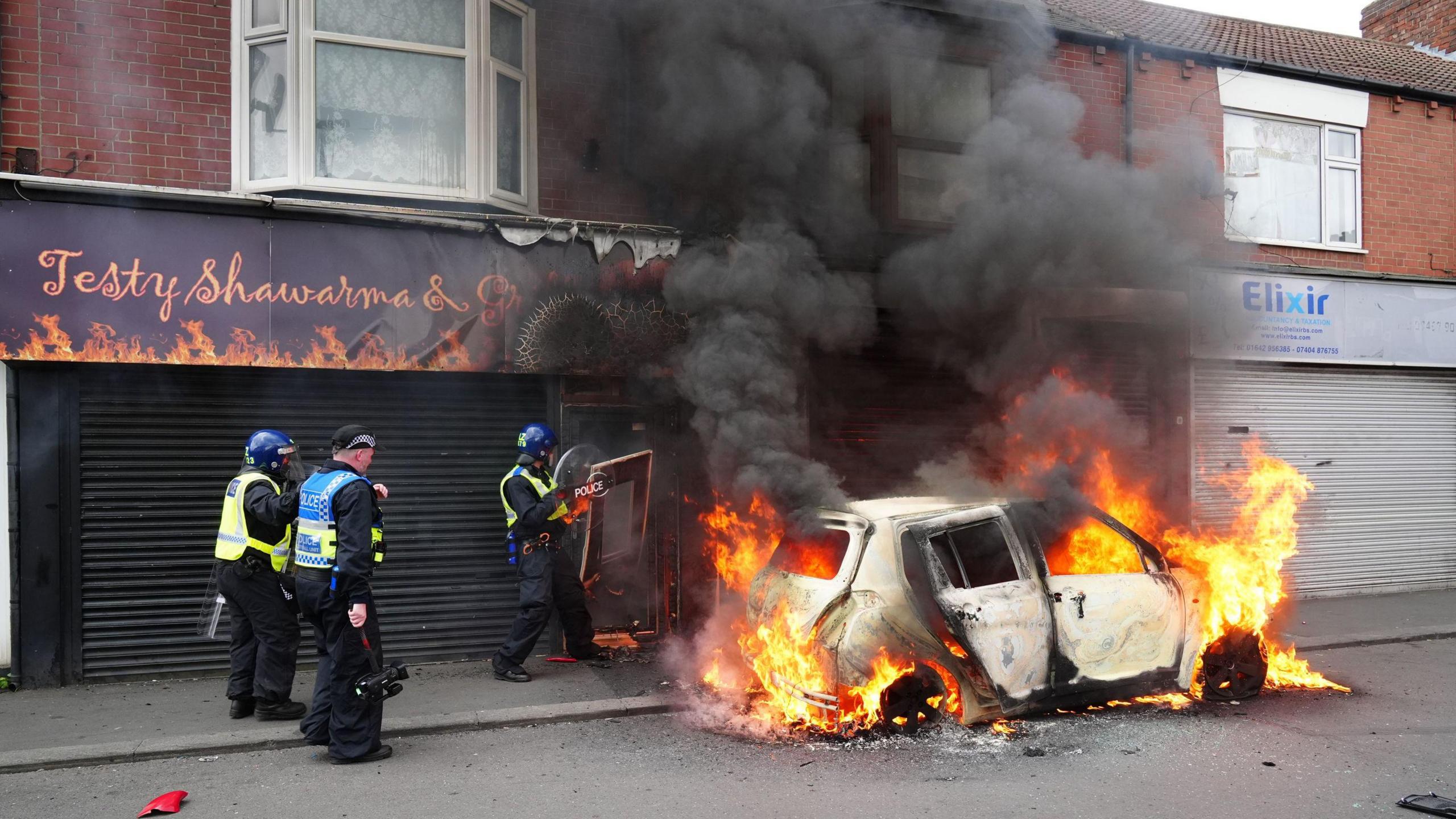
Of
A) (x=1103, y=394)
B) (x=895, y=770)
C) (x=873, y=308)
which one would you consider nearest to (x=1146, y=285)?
(x=1103, y=394)

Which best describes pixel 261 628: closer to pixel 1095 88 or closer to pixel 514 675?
pixel 514 675

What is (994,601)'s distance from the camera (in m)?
5.45

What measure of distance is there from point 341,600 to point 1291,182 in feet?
36.9

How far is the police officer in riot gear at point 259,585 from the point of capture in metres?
5.74

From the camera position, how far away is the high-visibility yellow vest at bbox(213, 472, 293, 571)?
226 inches

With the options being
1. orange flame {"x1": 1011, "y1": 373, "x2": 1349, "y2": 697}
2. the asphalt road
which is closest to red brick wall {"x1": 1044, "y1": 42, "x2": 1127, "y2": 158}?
orange flame {"x1": 1011, "y1": 373, "x2": 1349, "y2": 697}

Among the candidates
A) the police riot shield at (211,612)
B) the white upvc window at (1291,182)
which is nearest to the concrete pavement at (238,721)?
the police riot shield at (211,612)

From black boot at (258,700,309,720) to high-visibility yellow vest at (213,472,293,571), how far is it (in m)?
0.83

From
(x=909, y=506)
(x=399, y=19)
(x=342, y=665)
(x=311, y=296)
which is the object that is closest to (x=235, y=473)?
(x=311, y=296)

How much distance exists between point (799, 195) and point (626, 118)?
5.65 ft

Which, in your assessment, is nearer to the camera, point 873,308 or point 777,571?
point 777,571

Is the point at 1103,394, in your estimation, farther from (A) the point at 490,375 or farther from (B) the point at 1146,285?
(A) the point at 490,375

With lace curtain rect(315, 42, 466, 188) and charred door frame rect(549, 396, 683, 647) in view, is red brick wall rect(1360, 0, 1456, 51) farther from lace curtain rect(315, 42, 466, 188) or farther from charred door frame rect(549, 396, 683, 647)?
lace curtain rect(315, 42, 466, 188)

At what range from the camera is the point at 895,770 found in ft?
16.1
